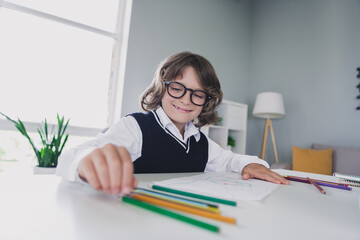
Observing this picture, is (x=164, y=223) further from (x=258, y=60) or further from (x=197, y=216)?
(x=258, y=60)

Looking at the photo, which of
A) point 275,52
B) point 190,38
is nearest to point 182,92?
point 190,38

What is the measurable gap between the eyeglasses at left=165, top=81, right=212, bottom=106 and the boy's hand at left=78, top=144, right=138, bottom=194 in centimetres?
65

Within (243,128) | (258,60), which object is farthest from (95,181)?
(258,60)

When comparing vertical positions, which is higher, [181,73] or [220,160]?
[181,73]

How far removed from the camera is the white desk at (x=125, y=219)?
0.25 m

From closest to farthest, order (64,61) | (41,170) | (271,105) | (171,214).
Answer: (171,214) → (41,170) → (64,61) → (271,105)

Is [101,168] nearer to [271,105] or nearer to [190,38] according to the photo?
[271,105]

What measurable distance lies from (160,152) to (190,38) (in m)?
2.79

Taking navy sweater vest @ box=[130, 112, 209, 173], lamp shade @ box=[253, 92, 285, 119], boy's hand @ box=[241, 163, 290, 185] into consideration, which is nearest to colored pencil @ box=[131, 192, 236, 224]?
boy's hand @ box=[241, 163, 290, 185]

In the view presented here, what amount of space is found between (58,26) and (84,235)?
296cm

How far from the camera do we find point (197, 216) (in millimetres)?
308

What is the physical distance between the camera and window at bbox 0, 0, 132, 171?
2.36m

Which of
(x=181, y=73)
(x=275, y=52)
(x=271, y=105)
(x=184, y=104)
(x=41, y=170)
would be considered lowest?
(x=41, y=170)

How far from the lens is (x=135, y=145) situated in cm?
90
